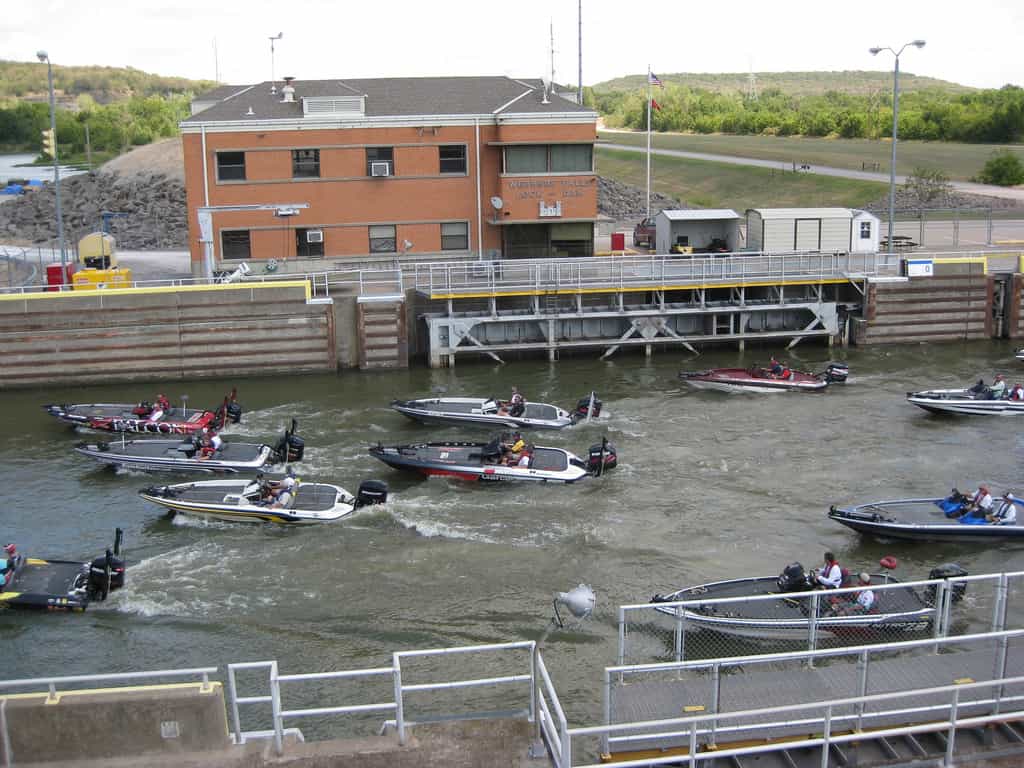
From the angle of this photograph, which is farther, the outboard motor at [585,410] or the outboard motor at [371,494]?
the outboard motor at [585,410]

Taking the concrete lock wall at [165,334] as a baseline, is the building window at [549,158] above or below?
above

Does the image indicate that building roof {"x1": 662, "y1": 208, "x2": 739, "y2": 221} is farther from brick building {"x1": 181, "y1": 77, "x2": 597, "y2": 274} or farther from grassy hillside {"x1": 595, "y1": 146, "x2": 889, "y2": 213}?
grassy hillside {"x1": 595, "y1": 146, "x2": 889, "y2": 213}

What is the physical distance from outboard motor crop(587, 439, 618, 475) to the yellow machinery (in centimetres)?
2226

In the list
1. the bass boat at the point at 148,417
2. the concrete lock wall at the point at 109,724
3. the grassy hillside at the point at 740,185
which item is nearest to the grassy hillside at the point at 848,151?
the grassy hillside at the point at 740,185

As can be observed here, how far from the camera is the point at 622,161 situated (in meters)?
101

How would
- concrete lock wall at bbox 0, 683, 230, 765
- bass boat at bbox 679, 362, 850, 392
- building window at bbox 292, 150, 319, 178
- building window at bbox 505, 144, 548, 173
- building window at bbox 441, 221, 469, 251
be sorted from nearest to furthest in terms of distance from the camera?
1. concrete lock wall at bbox 0, 683, 230, 765
2. bass boat at bbox 679, 362, 850, 392
3. building window at bbox 292, 150, 319, 178
4. building window at bbox 505, 144, 548, 173
5. building window at bbox 441, 221, 469, 251

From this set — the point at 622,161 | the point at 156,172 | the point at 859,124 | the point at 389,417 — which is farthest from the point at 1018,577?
the point at 859,124

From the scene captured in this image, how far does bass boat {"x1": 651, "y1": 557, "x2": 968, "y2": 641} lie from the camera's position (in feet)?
59.8

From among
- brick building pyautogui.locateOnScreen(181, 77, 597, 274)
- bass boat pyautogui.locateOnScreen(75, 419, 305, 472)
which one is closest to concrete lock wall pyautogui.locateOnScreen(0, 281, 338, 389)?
brick building pyautogui.locateOnScreen(181, 77, 597, 274)

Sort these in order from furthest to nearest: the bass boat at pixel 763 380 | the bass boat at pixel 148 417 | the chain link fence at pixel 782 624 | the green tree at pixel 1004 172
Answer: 1. the green tree at pixel 1004 172
2. the bass boat at pixel 763 380
3. the bass boat at pixel 148 417
4. the chain link fence at pixel 782 624

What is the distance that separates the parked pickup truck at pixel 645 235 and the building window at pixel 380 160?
13.9m

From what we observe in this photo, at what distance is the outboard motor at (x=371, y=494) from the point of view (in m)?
25.7

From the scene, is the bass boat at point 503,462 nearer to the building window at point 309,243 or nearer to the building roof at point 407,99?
the building window at point 309,243

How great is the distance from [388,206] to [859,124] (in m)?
76.4
